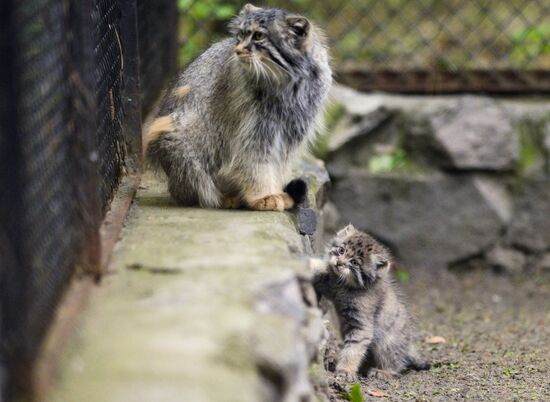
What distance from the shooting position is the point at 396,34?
24.7ft

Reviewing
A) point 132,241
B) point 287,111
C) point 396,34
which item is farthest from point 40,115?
point 396,34

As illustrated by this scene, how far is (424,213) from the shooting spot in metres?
6.84

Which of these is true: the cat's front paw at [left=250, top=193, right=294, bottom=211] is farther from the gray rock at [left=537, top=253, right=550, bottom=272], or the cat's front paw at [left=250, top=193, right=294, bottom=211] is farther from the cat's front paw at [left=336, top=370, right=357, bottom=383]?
the gray rock at [left=537, top=253, right=550, bottom=272]

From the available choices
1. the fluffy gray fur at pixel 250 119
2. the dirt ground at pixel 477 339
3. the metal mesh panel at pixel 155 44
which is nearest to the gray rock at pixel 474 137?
the dirt ground at pixel 477 339

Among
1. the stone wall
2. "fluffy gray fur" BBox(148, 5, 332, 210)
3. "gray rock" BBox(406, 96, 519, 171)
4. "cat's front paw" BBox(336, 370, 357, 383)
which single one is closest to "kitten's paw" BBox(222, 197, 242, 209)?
"fluffy gray fur" BBox(148, 5, 332, 210)

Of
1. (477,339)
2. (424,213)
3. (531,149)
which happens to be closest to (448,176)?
(424,213)

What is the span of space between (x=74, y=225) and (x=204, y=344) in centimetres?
73

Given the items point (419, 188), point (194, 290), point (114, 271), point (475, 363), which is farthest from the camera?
point (419, 188)

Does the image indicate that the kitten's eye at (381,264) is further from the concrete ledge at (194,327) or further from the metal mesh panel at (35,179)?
the metal mesh panel at (35,179)

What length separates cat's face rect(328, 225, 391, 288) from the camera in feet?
15.6

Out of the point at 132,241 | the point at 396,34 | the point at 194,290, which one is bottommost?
the point at 396,34

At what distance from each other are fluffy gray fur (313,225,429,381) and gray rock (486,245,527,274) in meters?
2.18

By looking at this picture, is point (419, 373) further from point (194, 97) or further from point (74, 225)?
point (74, 225)

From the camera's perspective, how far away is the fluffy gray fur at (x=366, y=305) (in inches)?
188
